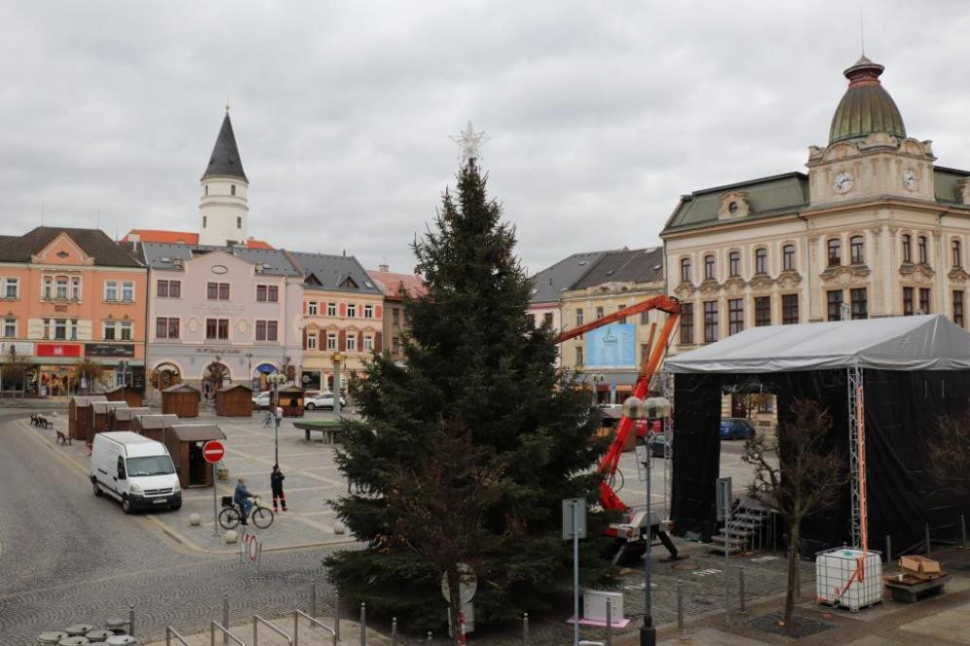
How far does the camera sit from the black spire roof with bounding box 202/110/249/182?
102 metres

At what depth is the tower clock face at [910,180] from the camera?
50.7 m

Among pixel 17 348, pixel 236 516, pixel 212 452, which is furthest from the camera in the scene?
pixel 17 348

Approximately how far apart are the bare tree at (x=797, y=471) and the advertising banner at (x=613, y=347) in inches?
1854

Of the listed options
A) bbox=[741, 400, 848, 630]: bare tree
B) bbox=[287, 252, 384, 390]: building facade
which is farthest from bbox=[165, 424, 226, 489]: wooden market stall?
bbox=[287, 252, 384, 390]: building facade

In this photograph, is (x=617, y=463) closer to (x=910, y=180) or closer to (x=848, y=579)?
(x=848, y=579)

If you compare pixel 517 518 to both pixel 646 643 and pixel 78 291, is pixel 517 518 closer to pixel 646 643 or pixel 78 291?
pixel 646 643

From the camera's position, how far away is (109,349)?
7094 centimetres

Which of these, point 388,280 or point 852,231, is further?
point 388,280

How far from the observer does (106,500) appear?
2723cm

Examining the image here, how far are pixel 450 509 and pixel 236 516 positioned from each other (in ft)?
43.7

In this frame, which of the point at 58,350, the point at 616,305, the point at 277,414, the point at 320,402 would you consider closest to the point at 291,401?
the point at 320,402

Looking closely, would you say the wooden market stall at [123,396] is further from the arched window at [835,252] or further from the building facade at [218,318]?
the arched window at [835,252]

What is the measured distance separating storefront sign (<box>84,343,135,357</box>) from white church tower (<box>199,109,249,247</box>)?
30743 mm

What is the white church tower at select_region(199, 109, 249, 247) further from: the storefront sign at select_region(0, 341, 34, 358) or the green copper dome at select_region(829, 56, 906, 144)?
the green copper dome at select_region(829, 56, 906, 144)
